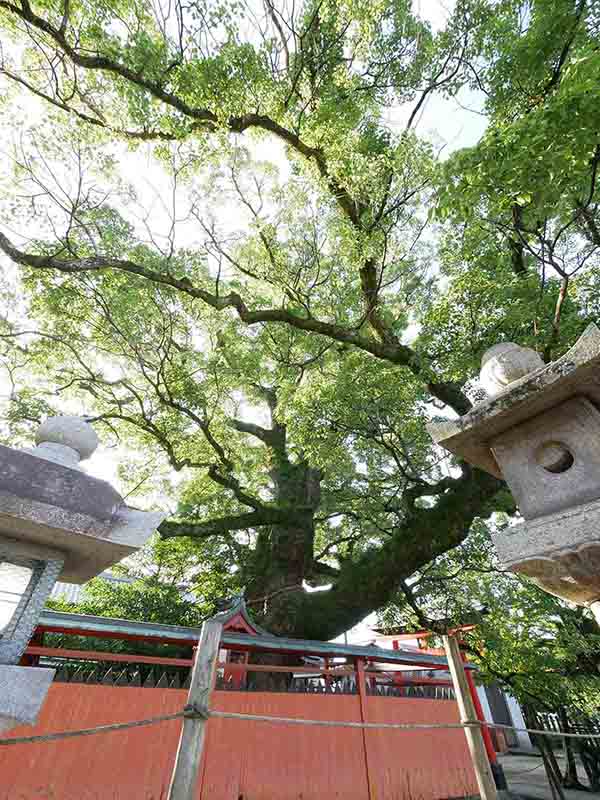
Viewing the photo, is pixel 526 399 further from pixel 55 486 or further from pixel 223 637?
pixel 223 637

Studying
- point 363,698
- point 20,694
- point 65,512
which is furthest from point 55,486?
point 363,698

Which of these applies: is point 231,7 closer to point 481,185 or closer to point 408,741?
point 481,185

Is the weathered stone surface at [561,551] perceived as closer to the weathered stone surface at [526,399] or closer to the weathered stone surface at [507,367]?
the weathered stone surface at [526,399]

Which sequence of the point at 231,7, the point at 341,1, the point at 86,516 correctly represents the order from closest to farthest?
the point at 86,516, the point at 231,7, the point at 341,1

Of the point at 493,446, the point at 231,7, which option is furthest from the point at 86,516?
the point at 231,7

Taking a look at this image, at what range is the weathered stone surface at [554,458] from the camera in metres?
2.34

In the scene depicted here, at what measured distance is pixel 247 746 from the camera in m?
5.53

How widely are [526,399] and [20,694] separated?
113 inches

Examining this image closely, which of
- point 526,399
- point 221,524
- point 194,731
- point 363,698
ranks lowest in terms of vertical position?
point 194,731

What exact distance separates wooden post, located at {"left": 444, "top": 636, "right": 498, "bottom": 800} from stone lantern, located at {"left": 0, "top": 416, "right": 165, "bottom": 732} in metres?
2.92

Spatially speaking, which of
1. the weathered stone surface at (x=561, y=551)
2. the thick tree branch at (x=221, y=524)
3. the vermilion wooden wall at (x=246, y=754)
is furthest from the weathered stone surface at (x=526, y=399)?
the thick tree branch at (x=221, y=524)

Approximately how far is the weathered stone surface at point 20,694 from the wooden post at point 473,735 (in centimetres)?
296

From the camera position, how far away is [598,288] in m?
6.57

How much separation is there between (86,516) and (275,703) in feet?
18.1
